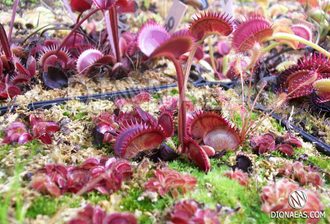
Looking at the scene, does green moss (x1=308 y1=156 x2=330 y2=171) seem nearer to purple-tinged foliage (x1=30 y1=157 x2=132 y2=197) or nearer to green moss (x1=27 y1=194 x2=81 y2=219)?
purple-tinged foliage (x1=30 y1=157 x2=132 y2=197)

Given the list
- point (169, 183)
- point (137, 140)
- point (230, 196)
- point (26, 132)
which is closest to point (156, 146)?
point (137, 140)

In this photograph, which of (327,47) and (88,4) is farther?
(327,47)

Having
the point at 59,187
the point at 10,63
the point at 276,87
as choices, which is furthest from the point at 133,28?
the point at 59,187

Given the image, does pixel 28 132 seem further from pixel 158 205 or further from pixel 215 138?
pixel 215 138

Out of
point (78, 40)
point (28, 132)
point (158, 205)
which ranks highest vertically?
point (78, 40)

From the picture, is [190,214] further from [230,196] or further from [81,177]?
[81,177]

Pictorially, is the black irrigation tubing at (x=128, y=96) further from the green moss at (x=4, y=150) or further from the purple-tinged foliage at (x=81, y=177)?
the purple-tinged foliage at (x=81, y=177)

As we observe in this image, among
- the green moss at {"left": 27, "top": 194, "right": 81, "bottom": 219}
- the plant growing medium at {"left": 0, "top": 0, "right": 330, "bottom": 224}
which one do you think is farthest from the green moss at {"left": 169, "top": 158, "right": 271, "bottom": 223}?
the green moss at {"left": 27, "top": 194, "right": 81, "bottom": 219}
